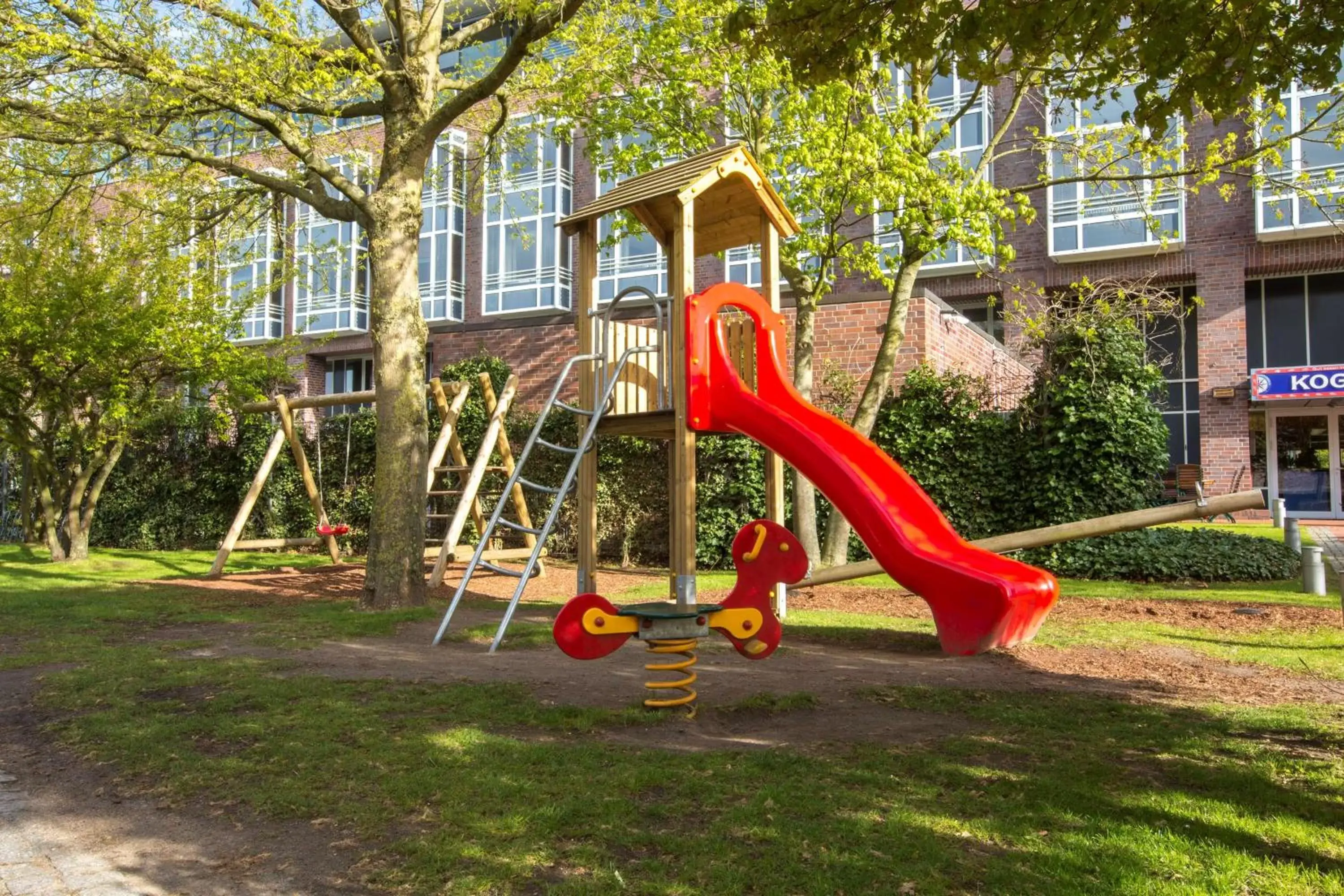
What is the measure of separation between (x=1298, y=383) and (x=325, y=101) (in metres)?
21.2

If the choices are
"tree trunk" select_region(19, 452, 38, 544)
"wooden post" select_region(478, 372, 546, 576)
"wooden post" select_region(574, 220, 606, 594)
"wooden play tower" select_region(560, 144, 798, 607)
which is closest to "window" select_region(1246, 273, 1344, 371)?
"wooden post" select_region(478, 372, 546, 576)

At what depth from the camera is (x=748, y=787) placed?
402 cm

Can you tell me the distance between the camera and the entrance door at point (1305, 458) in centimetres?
2228

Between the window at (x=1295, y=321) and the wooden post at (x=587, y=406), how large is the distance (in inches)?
775

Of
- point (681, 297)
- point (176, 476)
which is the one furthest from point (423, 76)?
point (176, 476)

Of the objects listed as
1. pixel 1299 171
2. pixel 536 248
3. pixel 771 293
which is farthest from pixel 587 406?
pixel 536 248

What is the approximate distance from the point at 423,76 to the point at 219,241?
6.09 meters

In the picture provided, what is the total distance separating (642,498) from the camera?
14984mm

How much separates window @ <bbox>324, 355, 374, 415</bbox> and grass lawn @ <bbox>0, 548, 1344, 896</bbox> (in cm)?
2648

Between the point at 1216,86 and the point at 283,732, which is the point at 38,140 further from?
the point at 1216,86

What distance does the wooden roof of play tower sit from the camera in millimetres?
7301

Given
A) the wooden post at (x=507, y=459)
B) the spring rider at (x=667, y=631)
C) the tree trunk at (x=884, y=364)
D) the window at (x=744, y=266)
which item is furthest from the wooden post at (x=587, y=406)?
the window at (x=744, y=266)

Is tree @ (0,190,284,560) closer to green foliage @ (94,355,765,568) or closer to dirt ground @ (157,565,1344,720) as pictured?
green foliage @ (94,355,765,568)

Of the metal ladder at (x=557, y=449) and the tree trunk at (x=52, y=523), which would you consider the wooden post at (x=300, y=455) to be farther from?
the metal ladder at (x=557, y=449)
